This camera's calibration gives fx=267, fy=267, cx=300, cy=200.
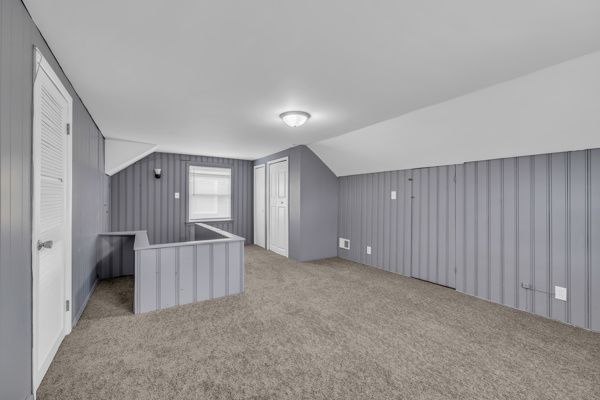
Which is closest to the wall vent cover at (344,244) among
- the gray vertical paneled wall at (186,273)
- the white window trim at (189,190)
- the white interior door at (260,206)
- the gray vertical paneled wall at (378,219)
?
the gray vertical paneled wall at (378,219)

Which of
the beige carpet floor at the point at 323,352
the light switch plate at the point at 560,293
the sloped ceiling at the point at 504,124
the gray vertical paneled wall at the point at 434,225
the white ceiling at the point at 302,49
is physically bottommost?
the beige carpet floor at the point at 323,352

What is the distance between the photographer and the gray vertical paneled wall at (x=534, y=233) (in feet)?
8.21

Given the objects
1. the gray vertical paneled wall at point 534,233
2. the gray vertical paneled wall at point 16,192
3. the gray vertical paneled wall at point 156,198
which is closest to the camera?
the gray vertical paneled wall at point 16,192

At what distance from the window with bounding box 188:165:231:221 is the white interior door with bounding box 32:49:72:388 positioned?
12.1ft

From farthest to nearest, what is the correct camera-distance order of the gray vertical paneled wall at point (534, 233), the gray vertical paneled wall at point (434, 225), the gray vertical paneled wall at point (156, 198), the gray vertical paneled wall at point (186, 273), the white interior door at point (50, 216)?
the gray vertical paneled wall at point (156, 198), the gray vertical paneled wall at point (434, 225), the gray vertical paneled wall at point (186, 273), the gray vertical paneled wall at point (534, 233), the white interior door at point (50, 216)

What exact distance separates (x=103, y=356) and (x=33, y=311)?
72 cm

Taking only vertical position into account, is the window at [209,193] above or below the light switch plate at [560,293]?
above

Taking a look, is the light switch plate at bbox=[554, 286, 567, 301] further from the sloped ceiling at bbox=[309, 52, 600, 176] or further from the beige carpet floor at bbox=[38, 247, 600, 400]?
the sloped ceiling at bbox=[309, 52, 600, 176]

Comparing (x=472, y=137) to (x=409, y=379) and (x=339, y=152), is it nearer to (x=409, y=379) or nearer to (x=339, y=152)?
(x=339, y=152)

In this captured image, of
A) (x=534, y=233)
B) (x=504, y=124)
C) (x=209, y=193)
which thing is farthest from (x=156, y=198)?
(x=534, y=233)

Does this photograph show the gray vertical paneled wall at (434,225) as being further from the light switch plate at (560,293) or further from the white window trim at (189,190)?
the white window trim at (189,190)

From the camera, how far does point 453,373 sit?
1.84 m

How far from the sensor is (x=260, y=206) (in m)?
6.36

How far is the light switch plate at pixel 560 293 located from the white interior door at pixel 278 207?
3909mm
